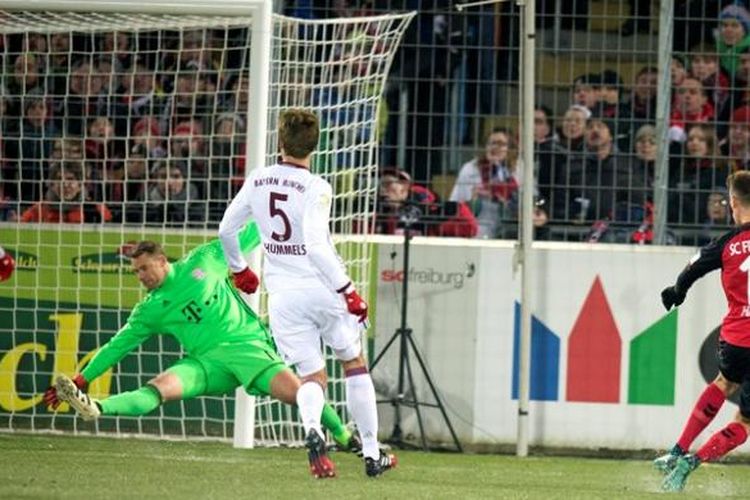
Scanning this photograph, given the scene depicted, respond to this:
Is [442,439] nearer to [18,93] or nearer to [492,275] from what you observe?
[492,275]

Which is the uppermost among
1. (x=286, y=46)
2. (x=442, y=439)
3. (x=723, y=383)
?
(x=286, y=46)

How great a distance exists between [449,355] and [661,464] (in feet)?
11.6

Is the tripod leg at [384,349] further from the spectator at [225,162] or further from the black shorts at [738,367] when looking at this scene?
the black shorts at [738,367]

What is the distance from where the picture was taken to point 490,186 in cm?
1402

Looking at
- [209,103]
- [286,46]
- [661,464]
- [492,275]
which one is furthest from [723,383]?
[209,103]

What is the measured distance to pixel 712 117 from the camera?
559 inches

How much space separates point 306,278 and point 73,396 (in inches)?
65.0

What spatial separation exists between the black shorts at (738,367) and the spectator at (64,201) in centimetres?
527

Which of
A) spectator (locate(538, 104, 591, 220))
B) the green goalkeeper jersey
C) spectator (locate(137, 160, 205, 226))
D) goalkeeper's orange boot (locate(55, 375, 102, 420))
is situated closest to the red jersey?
the green goalkeeper jersey

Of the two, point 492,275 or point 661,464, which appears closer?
point 661,464

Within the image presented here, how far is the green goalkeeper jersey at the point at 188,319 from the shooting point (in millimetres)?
11172

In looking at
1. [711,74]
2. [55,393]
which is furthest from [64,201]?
[711,74]

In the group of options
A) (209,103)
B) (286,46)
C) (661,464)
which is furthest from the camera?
(209,103)

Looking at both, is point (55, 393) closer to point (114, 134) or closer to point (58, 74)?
point (58, 74)
